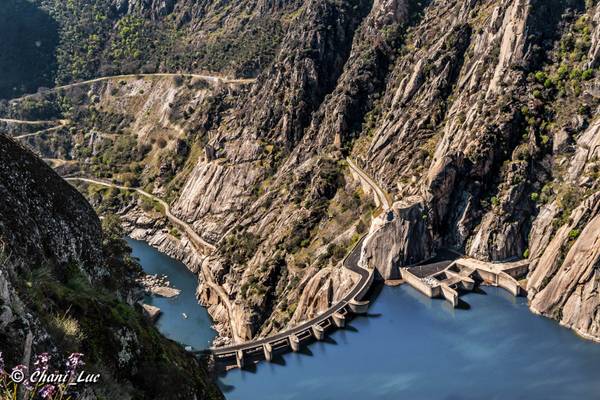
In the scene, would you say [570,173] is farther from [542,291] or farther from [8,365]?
[8,365]

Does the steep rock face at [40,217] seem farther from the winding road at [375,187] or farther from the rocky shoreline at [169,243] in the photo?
the rocky shoreline at [169,243]

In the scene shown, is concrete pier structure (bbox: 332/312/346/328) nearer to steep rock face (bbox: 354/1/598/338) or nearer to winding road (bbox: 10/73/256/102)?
steep rock face (bbox: 354/1/598/338)

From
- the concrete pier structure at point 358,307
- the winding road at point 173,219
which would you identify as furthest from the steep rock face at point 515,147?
the winding road at point 173,219

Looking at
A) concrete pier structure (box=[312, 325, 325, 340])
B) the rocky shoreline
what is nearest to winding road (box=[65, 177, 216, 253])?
the rocky shoreline

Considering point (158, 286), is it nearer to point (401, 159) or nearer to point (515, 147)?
point (401, 159)

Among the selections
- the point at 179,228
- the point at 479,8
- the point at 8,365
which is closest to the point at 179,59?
the point at 179,228
